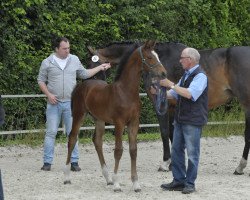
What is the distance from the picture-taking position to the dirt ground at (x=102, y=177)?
808cm

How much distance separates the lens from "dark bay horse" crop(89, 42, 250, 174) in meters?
10.5

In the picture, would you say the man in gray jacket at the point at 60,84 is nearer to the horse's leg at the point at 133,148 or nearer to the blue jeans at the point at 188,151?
the horse's leg at the point at 133,148

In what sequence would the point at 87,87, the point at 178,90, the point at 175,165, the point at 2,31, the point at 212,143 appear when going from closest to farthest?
the point at 178,90
the point at 175,165
the point at 87,87
the point at 2,31
the point at 212,143

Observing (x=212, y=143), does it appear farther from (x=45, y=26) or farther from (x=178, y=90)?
(x=178, y=90)

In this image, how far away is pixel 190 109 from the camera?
806 centimetres

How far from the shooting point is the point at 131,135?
27.3 feet

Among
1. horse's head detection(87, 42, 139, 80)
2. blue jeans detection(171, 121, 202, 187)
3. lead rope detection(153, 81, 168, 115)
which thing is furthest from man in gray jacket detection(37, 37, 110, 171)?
blue jeans detection(171, 121, 202, 187)

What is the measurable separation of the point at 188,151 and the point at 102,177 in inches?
74.7

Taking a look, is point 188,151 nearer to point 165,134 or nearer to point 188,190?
point 188,190

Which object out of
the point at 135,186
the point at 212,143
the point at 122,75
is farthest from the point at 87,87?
the point at 212,143

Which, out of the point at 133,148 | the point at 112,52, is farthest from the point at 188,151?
the point at 112,52

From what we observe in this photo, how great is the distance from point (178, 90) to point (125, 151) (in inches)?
226

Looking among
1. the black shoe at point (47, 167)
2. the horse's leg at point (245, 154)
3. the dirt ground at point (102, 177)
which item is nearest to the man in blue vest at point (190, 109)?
the dirt ground at point (102, 177)

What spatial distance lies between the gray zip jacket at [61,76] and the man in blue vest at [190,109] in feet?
8.22
